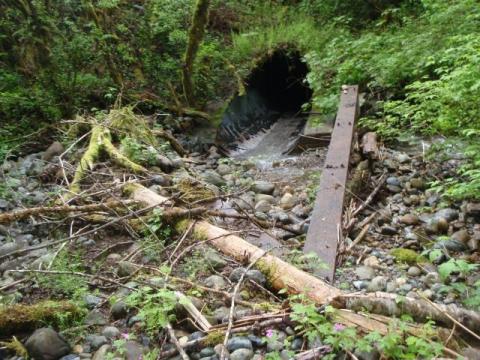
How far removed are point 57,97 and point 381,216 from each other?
209 inches

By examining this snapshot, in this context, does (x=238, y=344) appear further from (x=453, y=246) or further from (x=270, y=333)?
(x=453, y=246)

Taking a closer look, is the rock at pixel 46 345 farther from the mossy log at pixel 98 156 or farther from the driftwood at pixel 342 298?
the mossy log at pixel 98 156

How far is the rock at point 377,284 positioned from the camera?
8.82ft

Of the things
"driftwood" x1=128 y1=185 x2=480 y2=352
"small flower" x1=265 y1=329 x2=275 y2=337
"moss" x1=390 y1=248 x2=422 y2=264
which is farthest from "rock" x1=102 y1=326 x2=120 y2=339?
"moss" x1=390 y1=248 x2=422 y2=264

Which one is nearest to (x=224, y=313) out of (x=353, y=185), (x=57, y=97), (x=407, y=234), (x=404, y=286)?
(x=404, y=286)

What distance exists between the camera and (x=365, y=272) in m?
2.91

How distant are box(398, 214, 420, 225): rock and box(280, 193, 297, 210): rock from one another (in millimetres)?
1101

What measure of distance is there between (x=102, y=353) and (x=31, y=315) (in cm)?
46

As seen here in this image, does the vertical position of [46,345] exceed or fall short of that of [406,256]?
it exceeds it

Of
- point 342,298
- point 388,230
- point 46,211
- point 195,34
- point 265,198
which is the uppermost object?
Result: point 195,34

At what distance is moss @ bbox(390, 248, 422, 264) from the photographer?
9.96 feet

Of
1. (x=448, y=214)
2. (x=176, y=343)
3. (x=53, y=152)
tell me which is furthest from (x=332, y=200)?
(x=53, y=152)

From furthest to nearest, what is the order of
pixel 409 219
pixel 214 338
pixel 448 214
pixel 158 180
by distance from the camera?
pixel 158 180 < pixel 409 219 < pixel 448 214 < pixel 214 338

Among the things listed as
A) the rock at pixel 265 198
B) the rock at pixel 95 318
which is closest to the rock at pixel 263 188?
the rock at pixel 265 198
